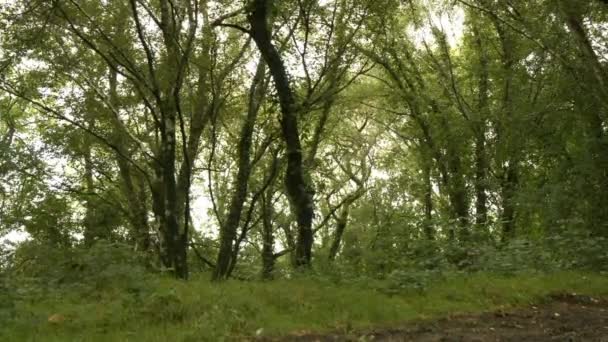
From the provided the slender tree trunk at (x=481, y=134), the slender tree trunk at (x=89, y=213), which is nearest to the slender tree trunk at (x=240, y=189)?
the slender tree trunk at (x=89, y=213)

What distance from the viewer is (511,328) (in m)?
6.02

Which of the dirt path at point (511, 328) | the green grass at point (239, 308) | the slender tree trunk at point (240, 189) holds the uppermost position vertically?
the slender tree trunk at point (240, 189)

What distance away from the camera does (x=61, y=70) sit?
13508 mm

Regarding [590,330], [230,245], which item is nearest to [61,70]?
[230,245]

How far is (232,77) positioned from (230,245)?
15.3 feet

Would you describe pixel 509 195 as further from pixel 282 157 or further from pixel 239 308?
pixel 239 308

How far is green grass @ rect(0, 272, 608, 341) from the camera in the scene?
220 inches

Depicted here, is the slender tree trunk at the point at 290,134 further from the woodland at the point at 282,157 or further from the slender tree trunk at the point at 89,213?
the slender tree trunk at the point at 89,213

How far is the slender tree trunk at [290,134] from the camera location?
11070 millimetres

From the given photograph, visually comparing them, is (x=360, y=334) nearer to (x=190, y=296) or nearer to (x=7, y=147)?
(x=190, y=296)

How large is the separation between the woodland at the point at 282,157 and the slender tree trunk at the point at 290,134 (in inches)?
1.6

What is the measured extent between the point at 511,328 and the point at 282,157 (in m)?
8.09

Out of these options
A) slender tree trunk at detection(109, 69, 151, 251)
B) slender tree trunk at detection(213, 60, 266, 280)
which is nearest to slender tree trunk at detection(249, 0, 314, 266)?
slender tree trunk at detection(213, 60, 266, 280)

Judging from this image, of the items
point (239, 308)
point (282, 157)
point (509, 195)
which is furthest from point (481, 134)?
point (239, 308)
